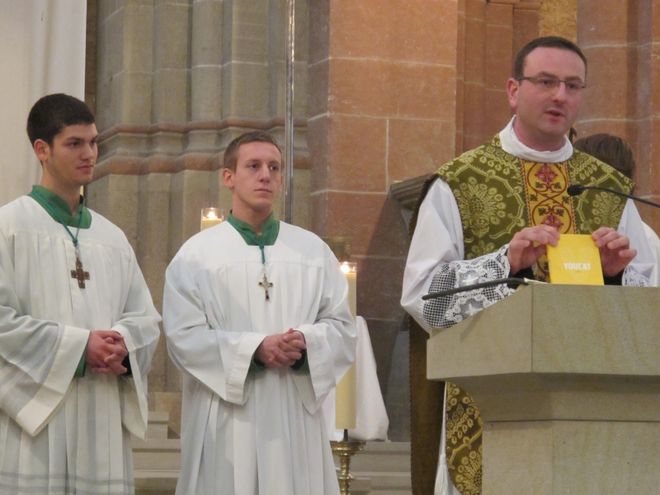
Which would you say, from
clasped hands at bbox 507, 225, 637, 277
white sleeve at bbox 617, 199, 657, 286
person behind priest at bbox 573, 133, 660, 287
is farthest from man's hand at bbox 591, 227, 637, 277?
person behind priest at bbox 573, 133, 660, 287

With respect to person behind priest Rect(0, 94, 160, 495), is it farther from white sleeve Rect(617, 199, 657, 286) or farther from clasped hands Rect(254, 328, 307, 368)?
white sleeve Rect(617, 199, 657, 286)

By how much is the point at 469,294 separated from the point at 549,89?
0.68 metres

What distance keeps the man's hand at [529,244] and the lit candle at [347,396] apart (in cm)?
238

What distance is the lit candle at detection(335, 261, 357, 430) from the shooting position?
6262mm

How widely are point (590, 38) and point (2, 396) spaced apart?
4654mm

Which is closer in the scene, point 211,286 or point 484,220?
point 484,220

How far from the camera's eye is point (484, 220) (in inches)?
182

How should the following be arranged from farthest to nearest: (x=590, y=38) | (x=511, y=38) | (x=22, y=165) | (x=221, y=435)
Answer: (x=511, y=38), (x=590, y=38), (x=22, y=165), (x=221, y=435)

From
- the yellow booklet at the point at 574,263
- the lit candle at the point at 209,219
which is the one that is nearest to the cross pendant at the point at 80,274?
the lit candle at the point at 209,219

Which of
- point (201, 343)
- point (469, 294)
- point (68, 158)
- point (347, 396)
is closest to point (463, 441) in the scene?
point (469, 294)

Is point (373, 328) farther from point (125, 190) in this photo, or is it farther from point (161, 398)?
point (125, 190)

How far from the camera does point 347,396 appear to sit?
6.41 m

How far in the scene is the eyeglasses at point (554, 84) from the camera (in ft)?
14.2

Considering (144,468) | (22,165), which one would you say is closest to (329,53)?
(144,468)
